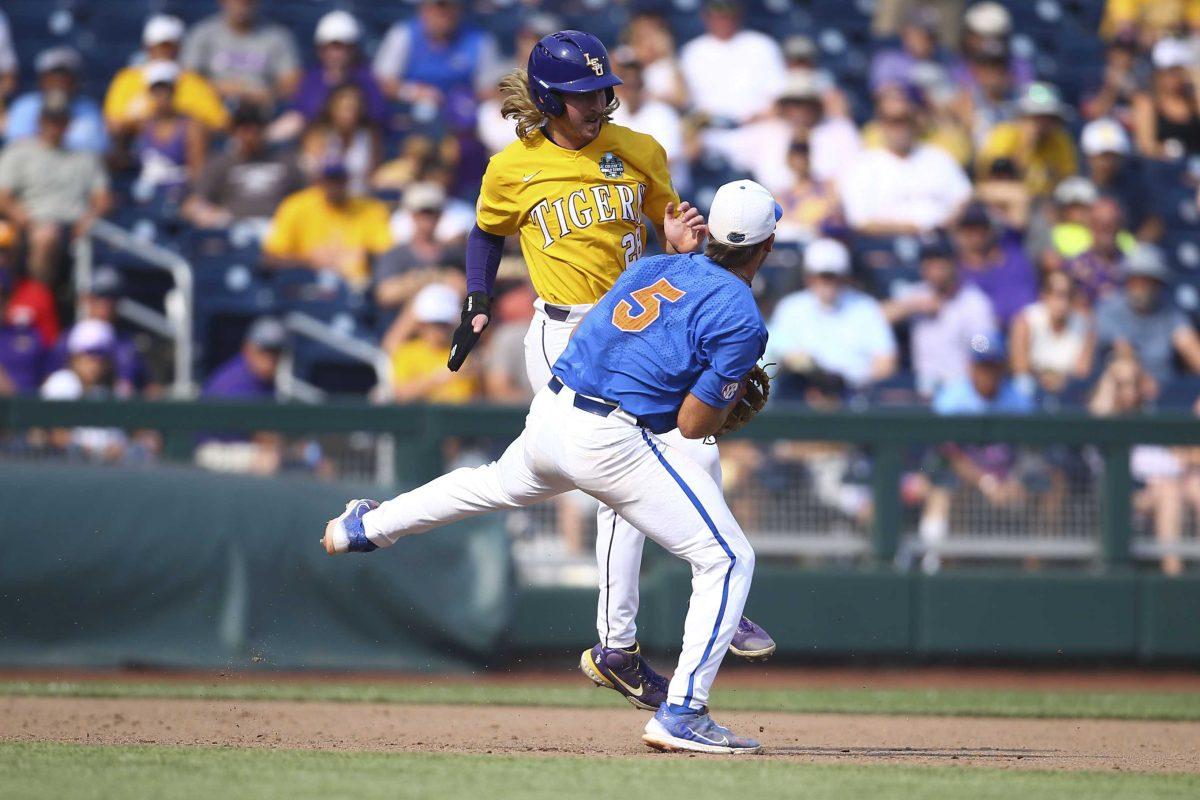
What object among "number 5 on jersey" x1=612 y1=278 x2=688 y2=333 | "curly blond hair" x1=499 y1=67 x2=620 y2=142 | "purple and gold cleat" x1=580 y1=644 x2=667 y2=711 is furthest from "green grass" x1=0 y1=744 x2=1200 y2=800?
"curly blond hair" x1=499 y1=67 x2=620 y2=142

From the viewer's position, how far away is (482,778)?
5.25m

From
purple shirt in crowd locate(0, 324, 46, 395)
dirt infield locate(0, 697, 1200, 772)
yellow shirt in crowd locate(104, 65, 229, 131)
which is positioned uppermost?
yellow shirt in crowd locate(104, 65, 229, 131)

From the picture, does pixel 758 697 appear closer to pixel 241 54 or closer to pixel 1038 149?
pixel 1038 149

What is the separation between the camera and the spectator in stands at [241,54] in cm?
1233

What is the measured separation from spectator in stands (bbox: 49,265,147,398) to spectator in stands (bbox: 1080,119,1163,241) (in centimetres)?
651

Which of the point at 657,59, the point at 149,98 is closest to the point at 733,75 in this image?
the point at 657,59

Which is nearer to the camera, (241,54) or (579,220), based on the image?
(579,220)

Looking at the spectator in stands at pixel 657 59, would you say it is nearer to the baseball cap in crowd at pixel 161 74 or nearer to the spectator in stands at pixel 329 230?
the spectator in stands at pixel 329 230

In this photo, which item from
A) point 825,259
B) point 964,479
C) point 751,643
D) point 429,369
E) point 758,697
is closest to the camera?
point 751,643

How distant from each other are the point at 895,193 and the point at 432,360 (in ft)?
12.0

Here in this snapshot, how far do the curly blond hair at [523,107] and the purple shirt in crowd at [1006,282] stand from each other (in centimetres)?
541

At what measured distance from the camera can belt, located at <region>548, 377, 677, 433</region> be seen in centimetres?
577

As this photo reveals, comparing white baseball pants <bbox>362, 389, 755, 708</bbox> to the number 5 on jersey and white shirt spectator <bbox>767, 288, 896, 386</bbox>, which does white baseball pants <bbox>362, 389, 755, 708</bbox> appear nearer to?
the number 5 on jersey

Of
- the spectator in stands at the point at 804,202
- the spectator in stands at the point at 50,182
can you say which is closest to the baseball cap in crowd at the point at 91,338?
the spectator in stands at the point at 50,182
